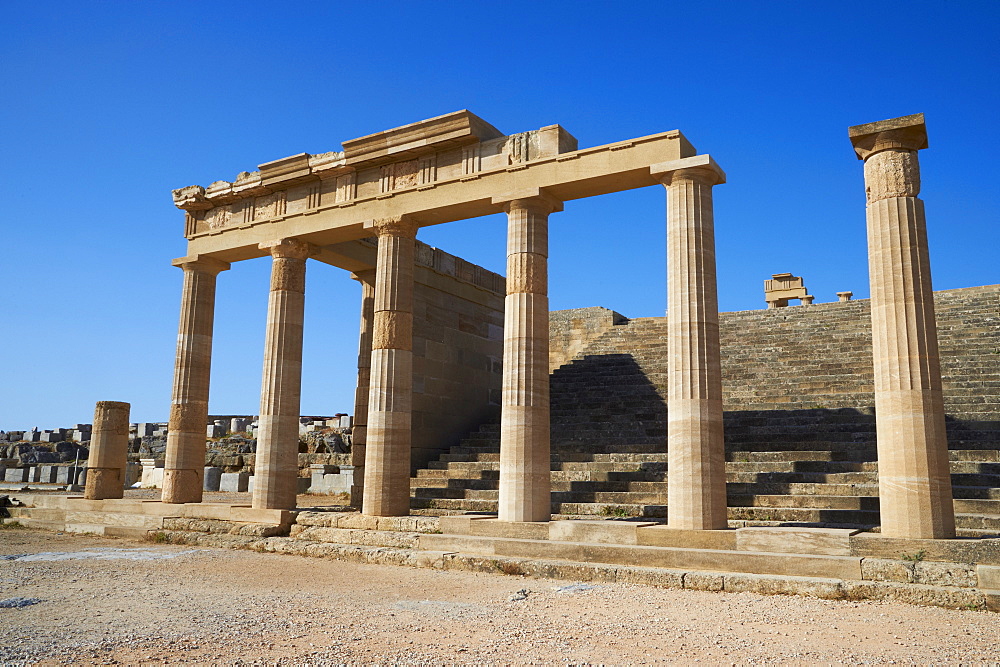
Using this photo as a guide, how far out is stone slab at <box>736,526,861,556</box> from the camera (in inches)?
360

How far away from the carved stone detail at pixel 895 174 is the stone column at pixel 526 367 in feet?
16.3

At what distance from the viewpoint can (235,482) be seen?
24203 millimetres

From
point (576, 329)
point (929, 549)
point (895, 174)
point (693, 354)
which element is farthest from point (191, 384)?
point (929, 549)

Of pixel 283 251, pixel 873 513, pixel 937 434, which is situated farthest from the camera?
pixel 283 251

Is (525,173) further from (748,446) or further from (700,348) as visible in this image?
(748,446)

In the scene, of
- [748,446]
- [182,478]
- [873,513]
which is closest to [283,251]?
[182,478]

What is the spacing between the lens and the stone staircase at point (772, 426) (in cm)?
1160

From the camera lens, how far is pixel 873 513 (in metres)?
10.6

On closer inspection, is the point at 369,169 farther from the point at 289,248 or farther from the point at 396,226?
the point at 289,248

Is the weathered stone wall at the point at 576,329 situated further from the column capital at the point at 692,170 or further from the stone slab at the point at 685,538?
the stone slab at the point at 685,538

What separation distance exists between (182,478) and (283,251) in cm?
533

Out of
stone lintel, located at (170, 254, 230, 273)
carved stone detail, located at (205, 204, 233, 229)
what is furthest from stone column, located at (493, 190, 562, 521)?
stone lintel, located at (170, 254, 230, 273)

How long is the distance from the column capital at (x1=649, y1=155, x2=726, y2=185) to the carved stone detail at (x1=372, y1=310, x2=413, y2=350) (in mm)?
5356

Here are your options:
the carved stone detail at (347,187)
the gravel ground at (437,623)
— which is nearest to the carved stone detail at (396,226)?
the carved stone detail at (347,187)
